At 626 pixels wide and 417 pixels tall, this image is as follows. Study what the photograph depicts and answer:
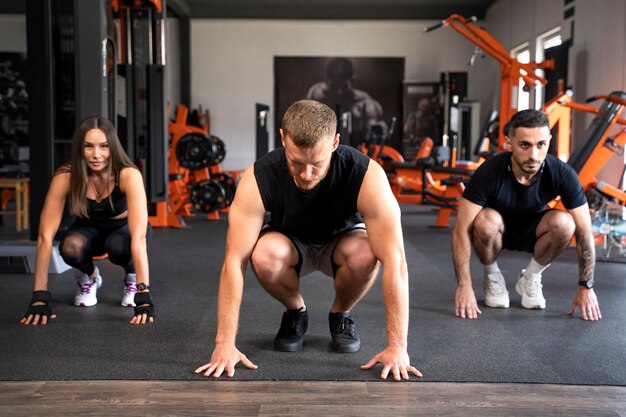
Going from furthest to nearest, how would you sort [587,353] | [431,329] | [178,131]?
[178,131]
[431,329]
[587,353]

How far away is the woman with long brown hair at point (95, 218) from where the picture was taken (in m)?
2.50

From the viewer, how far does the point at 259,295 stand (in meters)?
3.04

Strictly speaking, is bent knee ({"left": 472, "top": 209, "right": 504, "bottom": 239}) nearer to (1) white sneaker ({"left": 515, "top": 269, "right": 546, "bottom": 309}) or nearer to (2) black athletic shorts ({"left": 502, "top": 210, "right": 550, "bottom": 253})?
(2) black athletic shorts ({"left": 502, "top": 210, "right": 550, "bottom": 253})

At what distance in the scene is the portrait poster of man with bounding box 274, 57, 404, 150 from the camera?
1108 cm

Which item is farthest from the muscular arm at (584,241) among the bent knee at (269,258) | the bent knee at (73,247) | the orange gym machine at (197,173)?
the orange gym machine at (197,173)

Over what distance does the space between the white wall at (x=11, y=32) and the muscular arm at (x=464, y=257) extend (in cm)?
920

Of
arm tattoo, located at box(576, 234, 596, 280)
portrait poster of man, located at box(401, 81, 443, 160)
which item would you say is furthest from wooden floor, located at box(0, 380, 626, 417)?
portrait poster of man, located at box(401, 81, 443, 160)

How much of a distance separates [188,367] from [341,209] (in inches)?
25.3

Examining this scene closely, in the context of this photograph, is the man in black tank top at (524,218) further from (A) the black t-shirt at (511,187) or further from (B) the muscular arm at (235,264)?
(B) the muscular arm at (235,264)

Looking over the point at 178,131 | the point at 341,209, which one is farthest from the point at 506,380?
the point at 178,131

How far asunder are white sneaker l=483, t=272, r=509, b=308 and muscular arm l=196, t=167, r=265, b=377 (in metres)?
1.32

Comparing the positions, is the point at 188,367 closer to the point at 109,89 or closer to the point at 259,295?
the point at 259,295

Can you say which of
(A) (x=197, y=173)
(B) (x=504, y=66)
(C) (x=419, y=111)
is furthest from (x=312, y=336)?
(C) (x=419, y=111)

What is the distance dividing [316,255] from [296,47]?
940cm
